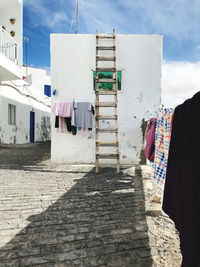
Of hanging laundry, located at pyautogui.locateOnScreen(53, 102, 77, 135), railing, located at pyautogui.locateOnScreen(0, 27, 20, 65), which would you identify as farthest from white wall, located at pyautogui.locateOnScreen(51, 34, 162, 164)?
railing, located at pyautogui.locateOnScreen(0, 27, 20, 65)

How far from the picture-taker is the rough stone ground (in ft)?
6.33

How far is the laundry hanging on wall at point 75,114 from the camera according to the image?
6.36 meters

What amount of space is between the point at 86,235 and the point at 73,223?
13.0 inches

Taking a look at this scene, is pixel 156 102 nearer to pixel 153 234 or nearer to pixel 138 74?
pixel 138 74

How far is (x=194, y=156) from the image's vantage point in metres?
1.34

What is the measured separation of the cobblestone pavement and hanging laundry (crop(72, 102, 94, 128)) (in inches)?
84.4

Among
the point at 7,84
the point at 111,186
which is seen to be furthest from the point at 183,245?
the point at 7,84

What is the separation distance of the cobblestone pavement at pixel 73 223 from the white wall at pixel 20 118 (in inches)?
282

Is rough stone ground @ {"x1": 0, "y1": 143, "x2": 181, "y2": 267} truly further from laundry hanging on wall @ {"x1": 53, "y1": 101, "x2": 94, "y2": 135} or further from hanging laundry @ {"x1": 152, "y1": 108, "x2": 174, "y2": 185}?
laundry hanging on wall @ {"x1": 53, "y1": 101, "x2": 94, "y2": 135}

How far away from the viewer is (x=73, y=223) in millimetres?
2590

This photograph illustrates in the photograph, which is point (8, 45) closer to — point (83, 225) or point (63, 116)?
point (63, 116)

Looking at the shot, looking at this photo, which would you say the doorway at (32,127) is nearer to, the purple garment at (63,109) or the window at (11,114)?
the window at (11,114)

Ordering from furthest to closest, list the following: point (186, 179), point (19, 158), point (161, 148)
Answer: point (19, 158), point (161, 148), point (186, 179)

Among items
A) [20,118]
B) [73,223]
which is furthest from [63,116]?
[20,118]
